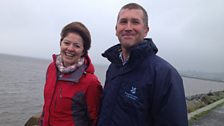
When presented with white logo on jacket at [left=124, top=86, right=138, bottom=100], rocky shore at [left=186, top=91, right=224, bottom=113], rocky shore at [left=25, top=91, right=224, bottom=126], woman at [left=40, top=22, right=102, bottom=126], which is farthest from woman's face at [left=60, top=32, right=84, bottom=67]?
rocky shore at [left=186, top=91, right=224, bottom=113]

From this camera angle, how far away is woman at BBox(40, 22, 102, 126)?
309 cm

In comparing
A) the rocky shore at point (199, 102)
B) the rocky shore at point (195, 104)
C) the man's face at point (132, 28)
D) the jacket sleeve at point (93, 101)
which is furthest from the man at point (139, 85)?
the rocky shore at point (199, 102)

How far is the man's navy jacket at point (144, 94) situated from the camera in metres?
2.38

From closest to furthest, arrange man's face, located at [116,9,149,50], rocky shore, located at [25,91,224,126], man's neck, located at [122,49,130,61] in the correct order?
man's face, located at [116,9,149,50] → man's neck, located at [122,49,130,61] → rocky shore, located at [25,91,224,126]

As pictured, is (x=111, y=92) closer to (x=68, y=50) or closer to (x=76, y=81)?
(x=76, y=81)

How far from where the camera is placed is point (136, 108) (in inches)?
99.6

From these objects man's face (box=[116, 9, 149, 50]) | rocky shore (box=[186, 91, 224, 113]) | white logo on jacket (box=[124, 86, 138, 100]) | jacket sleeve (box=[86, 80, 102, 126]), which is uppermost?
man's face (box=[116, 9, 149, 50])

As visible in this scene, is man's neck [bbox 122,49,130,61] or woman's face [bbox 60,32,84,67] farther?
woman's face [bbox 60,32,84,67]

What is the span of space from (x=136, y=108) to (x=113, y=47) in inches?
37.0

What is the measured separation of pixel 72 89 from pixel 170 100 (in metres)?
1.30

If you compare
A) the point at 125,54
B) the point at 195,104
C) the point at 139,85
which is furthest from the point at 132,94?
the point at 195,104

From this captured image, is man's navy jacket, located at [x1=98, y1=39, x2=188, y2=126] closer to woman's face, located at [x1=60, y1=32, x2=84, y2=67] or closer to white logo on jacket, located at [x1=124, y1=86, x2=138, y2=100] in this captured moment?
white logo on jacket, located at [x1=124, y1=86, x2=138, y2=100]

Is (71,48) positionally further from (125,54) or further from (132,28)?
(132,28)

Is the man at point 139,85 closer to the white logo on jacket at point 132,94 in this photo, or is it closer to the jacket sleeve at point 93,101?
the white logo on jacket at point 132,94
